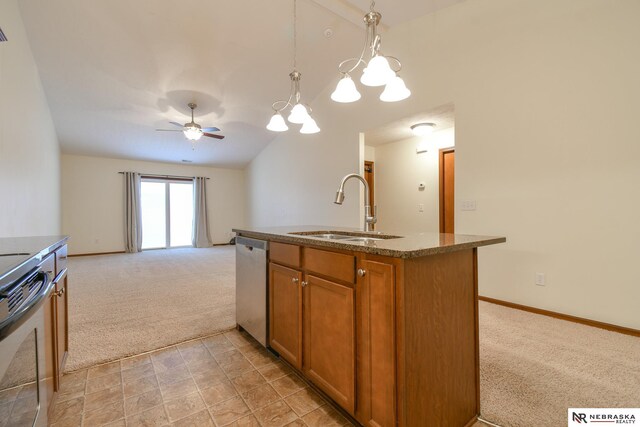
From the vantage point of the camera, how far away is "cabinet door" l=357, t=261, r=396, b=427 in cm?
109

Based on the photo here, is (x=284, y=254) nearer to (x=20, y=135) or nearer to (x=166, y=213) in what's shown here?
(x=20, y=135)

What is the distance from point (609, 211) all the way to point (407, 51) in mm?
2883

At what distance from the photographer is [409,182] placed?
512 cm

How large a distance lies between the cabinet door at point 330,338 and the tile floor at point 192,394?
0.15 meters

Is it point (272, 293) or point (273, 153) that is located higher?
point (273, 153)

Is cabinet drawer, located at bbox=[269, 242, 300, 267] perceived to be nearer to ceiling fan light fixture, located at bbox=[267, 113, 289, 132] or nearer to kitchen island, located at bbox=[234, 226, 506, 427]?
kitchen island, located at bbox=[234, 226, 506, 427]

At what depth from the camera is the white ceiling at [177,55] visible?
10.4ft

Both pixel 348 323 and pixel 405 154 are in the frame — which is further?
pixel 405 154

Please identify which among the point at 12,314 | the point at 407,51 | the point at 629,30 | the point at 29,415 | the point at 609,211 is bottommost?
the point at 29,415

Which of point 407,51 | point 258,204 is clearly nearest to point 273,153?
point 258,204

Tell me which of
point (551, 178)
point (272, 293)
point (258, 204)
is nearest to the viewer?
point (272, 293)

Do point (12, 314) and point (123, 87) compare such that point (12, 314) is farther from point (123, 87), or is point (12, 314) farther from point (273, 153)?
point (273, 153)

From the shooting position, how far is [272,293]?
1919mm

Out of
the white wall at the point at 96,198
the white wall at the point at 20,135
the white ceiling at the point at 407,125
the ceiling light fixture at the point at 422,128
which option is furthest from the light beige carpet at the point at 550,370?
the white wall at the point at 96,198
